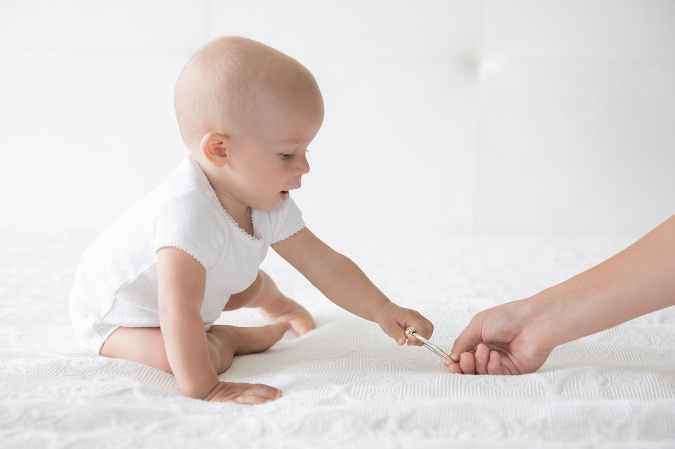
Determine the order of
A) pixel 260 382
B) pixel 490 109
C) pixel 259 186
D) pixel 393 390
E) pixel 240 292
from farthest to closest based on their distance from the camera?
pixel 490 109 → pixel 240 292 → pixel 259 186 → pixel 260 382 → pixel 393 390

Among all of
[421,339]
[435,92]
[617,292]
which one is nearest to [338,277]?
[421,339]

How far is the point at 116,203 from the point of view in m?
2.26

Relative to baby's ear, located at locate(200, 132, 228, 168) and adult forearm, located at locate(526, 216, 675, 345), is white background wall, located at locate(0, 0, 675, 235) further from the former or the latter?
adult forearm, located at locate(526, 216, 675, 345)

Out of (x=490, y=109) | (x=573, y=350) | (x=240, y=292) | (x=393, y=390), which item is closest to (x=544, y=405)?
(x=393, y=390)

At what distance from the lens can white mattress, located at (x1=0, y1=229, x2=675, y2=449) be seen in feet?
2.18

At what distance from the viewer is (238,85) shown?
3.13ft

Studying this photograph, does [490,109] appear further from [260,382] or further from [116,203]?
[260,382]

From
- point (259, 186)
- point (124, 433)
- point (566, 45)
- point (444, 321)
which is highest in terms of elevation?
point (566, 45)

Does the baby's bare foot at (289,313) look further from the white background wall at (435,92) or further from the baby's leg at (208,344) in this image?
the white background wall at (435,92)

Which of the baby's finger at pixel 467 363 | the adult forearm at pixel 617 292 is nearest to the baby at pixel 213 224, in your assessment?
the baby's finger at pixel 467 363

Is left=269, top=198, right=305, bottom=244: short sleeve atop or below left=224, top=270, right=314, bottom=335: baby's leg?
atop

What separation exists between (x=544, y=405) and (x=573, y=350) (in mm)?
327

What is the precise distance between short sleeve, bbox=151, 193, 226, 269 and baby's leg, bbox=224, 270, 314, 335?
0.22 m

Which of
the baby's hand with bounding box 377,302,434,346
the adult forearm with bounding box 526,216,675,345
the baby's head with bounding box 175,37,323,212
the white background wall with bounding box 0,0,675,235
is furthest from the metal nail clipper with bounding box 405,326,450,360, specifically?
the white background wall with bounding box 0,0,675,235
